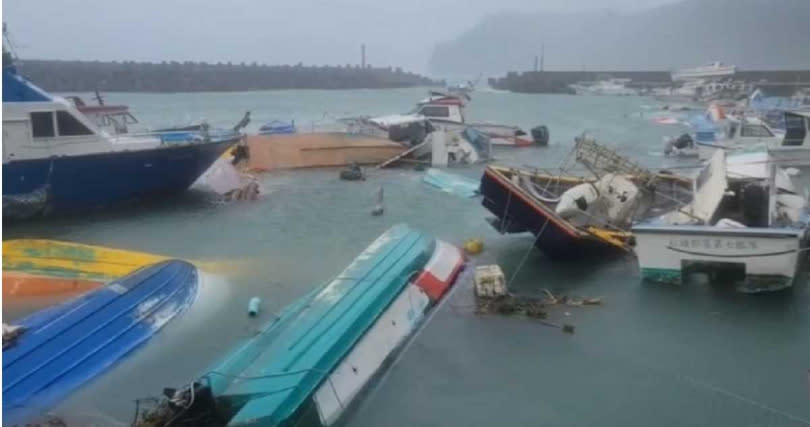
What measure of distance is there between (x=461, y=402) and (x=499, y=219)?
7764 millimetres

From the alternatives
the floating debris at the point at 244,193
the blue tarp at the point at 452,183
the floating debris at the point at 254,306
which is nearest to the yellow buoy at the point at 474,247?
the floating debris at the point at 254,306

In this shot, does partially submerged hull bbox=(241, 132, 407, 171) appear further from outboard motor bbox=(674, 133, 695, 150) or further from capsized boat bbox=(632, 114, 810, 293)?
capsized boat bbox=(632, 114, 810, 293)

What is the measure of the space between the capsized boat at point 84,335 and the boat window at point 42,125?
9.60 m

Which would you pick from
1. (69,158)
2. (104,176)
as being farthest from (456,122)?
(69,158)

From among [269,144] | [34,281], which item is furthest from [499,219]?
[269,144]

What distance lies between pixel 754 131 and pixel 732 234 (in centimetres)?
2038

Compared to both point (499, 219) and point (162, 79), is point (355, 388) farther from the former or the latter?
point (162, 79)

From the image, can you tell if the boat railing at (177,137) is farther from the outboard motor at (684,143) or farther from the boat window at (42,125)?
the outboard motor at (684,143)

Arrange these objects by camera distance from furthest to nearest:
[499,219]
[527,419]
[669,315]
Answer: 1. [499,219]
2. [669,315]
3. [527,419]

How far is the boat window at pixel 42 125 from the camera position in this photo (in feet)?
67.5

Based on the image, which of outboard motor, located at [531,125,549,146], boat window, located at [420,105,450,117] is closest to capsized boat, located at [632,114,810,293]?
boat window, located at [420,105,450,117]

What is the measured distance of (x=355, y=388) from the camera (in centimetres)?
984

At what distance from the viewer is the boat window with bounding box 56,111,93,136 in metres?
21.0

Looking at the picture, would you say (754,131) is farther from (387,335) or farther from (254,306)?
(254,306)
